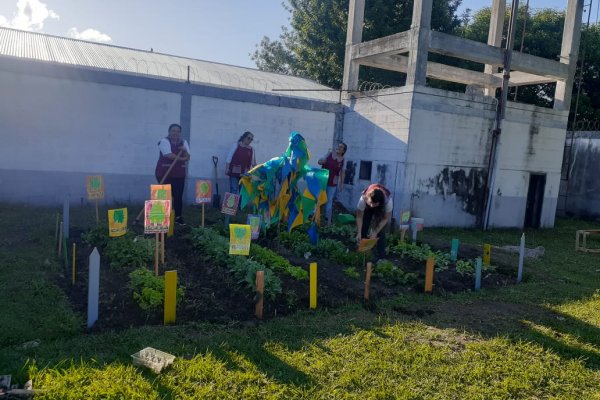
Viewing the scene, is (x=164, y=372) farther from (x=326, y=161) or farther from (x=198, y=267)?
(x=326, y=161)

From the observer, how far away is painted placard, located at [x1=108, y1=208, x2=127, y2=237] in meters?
6.02

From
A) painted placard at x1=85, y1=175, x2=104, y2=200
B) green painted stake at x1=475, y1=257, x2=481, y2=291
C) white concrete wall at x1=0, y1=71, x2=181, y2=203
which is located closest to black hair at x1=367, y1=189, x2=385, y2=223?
green painted stake at x1=475, y1=257, x2=481, y2=291

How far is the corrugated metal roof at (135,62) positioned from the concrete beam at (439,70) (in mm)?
1980

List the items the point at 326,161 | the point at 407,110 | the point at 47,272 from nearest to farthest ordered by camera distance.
Answer: the point at 47,272
the point at 326,161
the point at 407,110

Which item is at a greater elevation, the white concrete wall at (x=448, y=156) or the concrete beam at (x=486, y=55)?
the concrete beam at (x=486, y=55)

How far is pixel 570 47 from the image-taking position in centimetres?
1443

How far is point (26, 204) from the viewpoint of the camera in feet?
34.2

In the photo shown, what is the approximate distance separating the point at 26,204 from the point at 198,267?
6231mm

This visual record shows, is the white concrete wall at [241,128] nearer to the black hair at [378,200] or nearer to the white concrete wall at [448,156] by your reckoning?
the white concrete wall at [448,156]

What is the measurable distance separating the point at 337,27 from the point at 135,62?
13.0 metres

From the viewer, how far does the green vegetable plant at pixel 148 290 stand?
499 centimetres

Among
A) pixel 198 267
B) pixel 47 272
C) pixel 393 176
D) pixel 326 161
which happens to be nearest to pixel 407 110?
pixel 393 176

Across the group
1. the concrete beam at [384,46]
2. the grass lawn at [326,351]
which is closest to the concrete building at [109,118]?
the concrete beam at [384,46]

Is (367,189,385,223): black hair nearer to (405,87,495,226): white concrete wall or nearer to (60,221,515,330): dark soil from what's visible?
(60,221,515,330): dark soil
